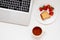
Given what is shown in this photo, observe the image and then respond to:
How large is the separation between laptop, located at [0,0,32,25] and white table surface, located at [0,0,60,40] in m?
0.03

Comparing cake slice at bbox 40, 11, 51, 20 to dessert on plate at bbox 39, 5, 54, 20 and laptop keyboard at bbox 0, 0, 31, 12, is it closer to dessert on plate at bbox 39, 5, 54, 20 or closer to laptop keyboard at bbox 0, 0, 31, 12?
dessert on plate at bbox 39, 5, 54, 20

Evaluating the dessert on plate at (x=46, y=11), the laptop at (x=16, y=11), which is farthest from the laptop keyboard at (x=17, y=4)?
the dessert on plate at (x=46, y=11)

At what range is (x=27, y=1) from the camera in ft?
3.45

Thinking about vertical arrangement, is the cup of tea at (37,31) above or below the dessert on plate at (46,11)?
below

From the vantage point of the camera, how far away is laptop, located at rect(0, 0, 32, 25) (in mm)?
1047

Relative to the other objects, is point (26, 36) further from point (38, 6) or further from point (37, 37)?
point (38, 6)

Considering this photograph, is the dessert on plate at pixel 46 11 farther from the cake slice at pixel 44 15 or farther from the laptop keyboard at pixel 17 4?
the laptop keyboard at pixel 17 4

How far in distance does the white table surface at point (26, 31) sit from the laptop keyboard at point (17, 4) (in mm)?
82

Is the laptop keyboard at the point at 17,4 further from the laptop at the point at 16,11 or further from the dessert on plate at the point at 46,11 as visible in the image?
the dessert on plate at the point at 46,11

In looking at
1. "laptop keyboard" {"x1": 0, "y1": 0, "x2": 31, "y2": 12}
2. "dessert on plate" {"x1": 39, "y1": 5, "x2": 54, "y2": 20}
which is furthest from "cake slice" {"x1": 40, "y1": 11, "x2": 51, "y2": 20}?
"laptop keyboard" {"x1": 0, "y1": 0, "x2": 31, "y2": 12}

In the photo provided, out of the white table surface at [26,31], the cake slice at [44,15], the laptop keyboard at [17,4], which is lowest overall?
the white table surface at [26,31]

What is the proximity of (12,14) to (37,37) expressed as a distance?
0.25 meters

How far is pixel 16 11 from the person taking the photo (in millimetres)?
1054

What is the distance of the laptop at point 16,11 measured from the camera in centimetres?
105
